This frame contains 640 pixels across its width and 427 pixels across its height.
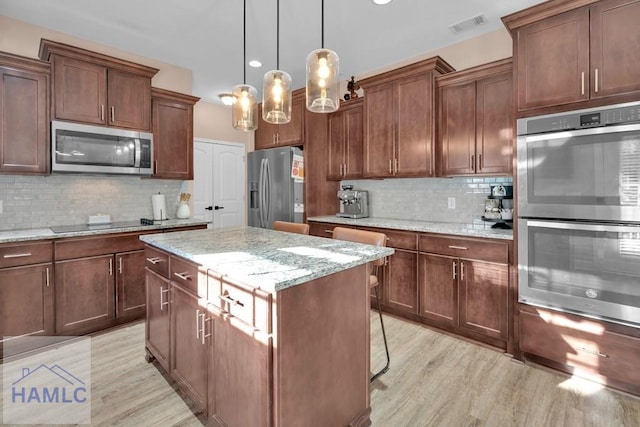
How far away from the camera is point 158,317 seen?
2.09 metres

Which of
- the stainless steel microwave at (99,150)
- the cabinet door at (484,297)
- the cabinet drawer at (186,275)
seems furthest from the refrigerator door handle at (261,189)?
the cabinet door at (484,297)

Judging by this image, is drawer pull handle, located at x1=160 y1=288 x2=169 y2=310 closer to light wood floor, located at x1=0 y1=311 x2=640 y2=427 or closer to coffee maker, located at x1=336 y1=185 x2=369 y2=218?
light wood floor, located at x1=0 y1=311 x2=640 y2=427

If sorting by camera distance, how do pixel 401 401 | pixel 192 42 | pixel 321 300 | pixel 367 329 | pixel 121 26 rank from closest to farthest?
pixel 321 300 < pixel 367 329 < pixel 401 401 < pixel 121 26 < pixel 192 42

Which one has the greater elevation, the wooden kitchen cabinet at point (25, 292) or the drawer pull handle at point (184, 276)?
the drawer pull handle at point (184, 276)

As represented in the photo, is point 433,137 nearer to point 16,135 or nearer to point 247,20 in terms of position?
point 247,20

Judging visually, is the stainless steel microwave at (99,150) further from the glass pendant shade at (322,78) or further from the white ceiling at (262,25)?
the glass pendant shade at (322,78)

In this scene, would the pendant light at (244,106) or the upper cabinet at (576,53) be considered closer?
the upper cabinet at (576,53)

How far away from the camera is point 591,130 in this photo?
2002 mm

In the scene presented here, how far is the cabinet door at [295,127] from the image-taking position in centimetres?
402

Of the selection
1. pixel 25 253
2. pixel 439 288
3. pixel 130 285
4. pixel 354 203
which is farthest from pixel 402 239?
pixel 25 253

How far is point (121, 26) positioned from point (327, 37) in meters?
2.03

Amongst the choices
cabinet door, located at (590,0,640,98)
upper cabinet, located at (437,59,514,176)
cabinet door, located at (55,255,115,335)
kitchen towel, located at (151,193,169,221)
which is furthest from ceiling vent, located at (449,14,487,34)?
cabinet door, located at (55,255,115,335)

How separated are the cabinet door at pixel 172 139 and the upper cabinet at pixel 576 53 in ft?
11.2

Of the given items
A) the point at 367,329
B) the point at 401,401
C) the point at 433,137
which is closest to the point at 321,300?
the point at 367,329
